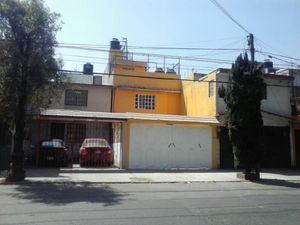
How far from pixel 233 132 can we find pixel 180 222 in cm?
1129

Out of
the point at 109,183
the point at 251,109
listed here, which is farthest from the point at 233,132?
the point at 109,183

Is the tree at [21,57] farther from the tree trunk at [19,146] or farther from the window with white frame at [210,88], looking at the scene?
the window with white frame at [210,88]

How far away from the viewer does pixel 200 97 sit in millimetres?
28766

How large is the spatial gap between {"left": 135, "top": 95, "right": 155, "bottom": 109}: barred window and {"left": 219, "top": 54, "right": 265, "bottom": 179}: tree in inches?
563

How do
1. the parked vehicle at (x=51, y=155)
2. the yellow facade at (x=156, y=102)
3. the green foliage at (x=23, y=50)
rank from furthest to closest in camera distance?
the yellow facade at (x=156, y=102)
the parked vehicle at (x=51, y=155)
the green foliage at (x=23, y=50)

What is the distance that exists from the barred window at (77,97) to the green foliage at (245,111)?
14.5 meters

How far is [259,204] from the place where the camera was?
12047mm

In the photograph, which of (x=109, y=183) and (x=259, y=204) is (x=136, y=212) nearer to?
(x=259, y=204)

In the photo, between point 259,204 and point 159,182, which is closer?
point 259,204

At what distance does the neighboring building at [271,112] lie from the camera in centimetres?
2572

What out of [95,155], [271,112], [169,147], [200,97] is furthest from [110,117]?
[271,112]

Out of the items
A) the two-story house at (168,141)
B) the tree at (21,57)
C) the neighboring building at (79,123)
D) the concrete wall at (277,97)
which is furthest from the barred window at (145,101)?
the tree at (21,57)

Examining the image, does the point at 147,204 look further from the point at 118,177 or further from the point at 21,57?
the point at 21,57

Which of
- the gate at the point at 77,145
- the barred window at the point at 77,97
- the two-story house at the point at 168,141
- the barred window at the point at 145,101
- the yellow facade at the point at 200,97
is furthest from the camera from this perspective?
the barred window at the point at 145,101
